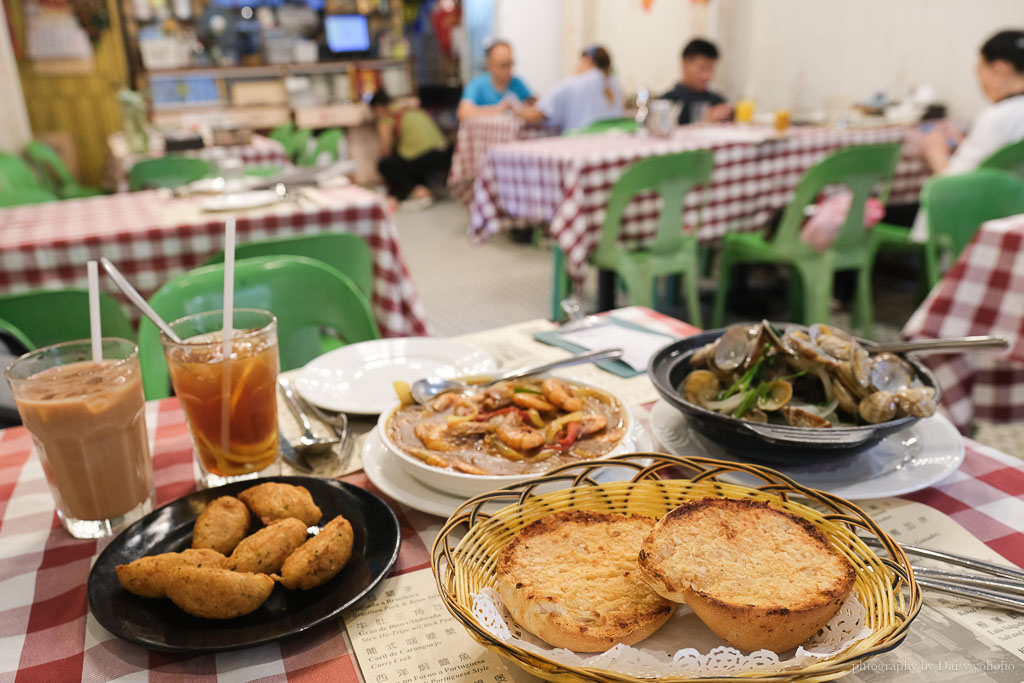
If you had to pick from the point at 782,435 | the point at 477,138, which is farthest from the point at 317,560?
the point at 477,138

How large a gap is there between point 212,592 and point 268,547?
7 cm

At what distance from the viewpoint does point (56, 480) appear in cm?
72

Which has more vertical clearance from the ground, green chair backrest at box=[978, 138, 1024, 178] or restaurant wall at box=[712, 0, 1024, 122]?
restaurant wall at box=[712, 0, 1024, 122]

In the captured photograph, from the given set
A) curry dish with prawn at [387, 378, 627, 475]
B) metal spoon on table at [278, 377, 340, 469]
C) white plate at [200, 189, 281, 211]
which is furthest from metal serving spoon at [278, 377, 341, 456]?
white plate at [200, 189, 281, 211]

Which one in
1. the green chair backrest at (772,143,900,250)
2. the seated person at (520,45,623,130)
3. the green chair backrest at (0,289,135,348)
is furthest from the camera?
the seated person at (520,45,623,130)

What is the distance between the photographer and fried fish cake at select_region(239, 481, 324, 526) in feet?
2.25

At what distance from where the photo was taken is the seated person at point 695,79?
202 inches

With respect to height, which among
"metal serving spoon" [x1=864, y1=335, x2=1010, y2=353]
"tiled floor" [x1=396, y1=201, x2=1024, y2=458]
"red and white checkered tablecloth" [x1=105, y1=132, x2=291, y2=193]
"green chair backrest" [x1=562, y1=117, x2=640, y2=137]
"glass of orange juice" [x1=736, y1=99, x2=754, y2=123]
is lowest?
"tiled floor" [x1=396, y1=201, x2=1024, y2=458]

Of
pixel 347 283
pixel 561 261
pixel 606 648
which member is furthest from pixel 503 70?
pixel 606 648

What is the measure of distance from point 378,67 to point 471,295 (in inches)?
223

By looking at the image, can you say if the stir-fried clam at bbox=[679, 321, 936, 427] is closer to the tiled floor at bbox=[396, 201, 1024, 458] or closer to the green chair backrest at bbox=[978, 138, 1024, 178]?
the tiled floor at bbox=[396, 201, 1024, 458]

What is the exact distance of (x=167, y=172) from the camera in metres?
3.58

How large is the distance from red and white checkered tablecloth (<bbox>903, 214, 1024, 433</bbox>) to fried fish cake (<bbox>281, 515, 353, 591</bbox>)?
166 cm

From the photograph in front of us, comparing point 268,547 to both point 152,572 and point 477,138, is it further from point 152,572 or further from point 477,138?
point 477,138
